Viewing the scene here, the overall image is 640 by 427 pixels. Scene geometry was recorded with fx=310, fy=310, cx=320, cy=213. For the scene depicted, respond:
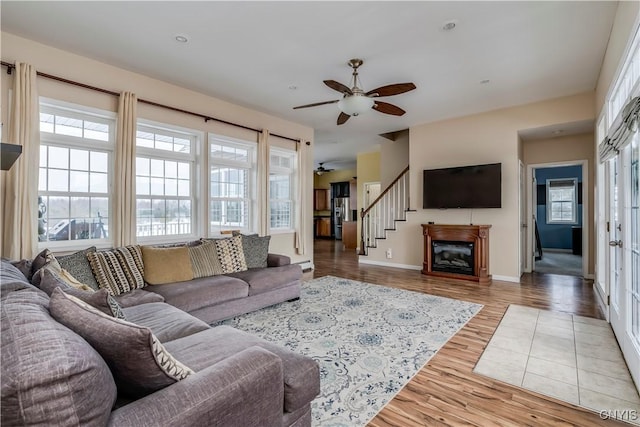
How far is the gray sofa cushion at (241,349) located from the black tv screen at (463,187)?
483 cm

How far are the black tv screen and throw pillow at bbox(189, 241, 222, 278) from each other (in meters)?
4.06

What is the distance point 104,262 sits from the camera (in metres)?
2.93

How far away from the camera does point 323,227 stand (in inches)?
510

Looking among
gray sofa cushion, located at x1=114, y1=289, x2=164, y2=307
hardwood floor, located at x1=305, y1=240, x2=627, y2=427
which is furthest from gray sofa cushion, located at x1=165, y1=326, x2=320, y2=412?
gray sofa cushion, located at x1=114, y1=289, x2=164, y2=307

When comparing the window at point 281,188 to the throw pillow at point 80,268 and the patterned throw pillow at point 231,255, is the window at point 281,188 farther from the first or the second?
the throw pillow at point 80,268

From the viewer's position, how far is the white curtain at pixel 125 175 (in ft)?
12.1

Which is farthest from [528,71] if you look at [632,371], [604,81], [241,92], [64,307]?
[64,307]

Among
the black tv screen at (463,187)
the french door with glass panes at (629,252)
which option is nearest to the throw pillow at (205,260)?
the french door with glass panes at (629,252)

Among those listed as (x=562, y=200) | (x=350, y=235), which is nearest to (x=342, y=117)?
(x=350, y=235)

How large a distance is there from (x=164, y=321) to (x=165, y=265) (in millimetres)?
1330

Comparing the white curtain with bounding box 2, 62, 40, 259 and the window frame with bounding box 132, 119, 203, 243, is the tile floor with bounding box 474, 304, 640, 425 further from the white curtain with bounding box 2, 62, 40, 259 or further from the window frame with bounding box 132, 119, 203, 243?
the white curtain with bounding box 2, 62, 40, 259

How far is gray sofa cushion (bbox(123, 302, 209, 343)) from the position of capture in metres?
1.91

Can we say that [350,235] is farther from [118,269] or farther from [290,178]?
[118,269]

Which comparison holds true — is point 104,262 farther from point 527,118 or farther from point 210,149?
point 527,118
